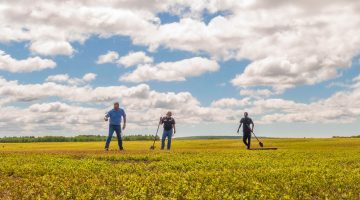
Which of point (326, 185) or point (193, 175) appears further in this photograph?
point (193, 175)

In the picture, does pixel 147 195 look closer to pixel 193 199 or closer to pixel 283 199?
pixel 193 199

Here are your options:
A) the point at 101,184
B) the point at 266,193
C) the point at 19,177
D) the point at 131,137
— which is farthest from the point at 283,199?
the point at 131,137

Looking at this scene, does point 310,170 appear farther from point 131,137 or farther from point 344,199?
point 131,137

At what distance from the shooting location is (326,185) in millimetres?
15680

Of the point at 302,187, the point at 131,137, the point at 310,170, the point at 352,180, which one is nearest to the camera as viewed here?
the point at 302,187

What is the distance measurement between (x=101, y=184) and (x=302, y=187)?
636 centimetres

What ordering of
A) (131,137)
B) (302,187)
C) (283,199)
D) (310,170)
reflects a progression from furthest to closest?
(131,137) → (310,170) → (302,187) → (283,199)

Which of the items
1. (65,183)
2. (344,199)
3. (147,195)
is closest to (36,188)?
(65,183)

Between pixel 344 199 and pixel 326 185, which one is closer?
pixel 344 199

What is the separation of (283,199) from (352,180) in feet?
13.9

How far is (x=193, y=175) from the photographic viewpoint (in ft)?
56.6

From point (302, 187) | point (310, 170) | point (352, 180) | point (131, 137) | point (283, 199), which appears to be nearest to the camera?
point (283, 199)

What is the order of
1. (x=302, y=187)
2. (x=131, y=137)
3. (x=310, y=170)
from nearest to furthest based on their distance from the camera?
1. (x=302, y=187)
2. (x=310, y=170)
3. (x=131, y=137)

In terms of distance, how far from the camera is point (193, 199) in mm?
13297
